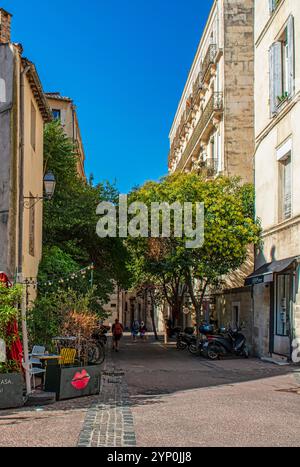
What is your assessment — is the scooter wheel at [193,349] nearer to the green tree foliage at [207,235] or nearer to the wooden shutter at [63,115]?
the green tree foliage at [207,235]

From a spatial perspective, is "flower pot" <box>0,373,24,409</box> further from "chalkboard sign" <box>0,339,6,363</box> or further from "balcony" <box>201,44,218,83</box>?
"balcony" <box>201,44,218,83</box>

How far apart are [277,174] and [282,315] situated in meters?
4.44

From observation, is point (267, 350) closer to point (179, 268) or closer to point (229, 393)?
point (179, 268)

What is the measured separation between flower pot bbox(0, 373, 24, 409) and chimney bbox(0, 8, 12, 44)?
9580 millimetres

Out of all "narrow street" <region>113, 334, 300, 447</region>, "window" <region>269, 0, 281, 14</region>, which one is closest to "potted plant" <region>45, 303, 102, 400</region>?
"narrow street" <region>113, 334, 300, 447</region>

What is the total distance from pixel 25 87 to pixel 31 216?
3741 millimetres

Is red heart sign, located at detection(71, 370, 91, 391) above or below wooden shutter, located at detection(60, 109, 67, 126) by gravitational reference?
below

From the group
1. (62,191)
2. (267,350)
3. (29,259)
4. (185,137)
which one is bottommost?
(267,350)

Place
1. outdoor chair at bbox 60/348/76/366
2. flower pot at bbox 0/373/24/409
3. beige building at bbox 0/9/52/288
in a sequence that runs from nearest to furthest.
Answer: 1. flower pot at bbox 0/373/24/409
2. outdoor chair at bbox 60/348/76/366
3. beige building at bbox 0/9/52/288

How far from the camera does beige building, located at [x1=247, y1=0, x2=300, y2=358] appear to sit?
1984 cm

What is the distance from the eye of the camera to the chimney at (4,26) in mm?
17484

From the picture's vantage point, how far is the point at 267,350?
22531 mm

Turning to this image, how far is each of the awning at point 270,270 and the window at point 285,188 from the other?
5.18 feet
